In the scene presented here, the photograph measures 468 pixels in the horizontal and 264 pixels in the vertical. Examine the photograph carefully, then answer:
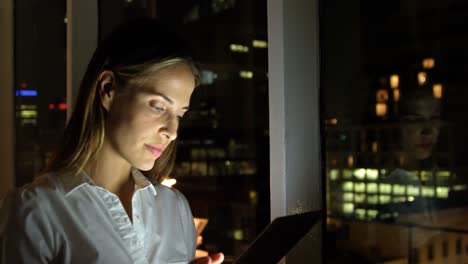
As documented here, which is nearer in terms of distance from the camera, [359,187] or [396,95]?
[359,187]

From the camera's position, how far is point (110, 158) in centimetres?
118

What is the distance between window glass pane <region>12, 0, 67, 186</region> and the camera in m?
2.67

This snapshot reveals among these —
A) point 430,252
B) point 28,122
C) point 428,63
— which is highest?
point 428,63

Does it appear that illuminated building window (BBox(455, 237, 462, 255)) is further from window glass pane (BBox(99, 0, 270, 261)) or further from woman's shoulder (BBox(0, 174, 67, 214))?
woman's shoulder (BBox(0, 174, 67, 214))

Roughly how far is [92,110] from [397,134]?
36.0 inches

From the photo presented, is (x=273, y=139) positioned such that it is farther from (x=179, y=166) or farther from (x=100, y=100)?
(x=179, y=166)

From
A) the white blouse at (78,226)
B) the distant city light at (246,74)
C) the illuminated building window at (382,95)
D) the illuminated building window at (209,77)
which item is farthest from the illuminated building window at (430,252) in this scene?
the illuminated building window at (209,77)

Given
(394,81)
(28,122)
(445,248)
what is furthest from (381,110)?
(28,122)

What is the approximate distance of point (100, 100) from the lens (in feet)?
3.73

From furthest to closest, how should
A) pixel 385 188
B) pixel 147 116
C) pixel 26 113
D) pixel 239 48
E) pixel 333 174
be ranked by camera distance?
pixel 26 113 → pixel 239 48 → pixel 385 188 → pixel 333 174 → pixel 147 116

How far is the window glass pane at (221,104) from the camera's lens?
78.0 inches

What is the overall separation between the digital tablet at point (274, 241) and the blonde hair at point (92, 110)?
45 cm

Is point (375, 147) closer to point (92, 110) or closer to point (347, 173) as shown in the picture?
point (347, 173)

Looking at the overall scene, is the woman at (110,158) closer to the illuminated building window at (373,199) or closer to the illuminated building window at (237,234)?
the illuminated building window at (373,199)
